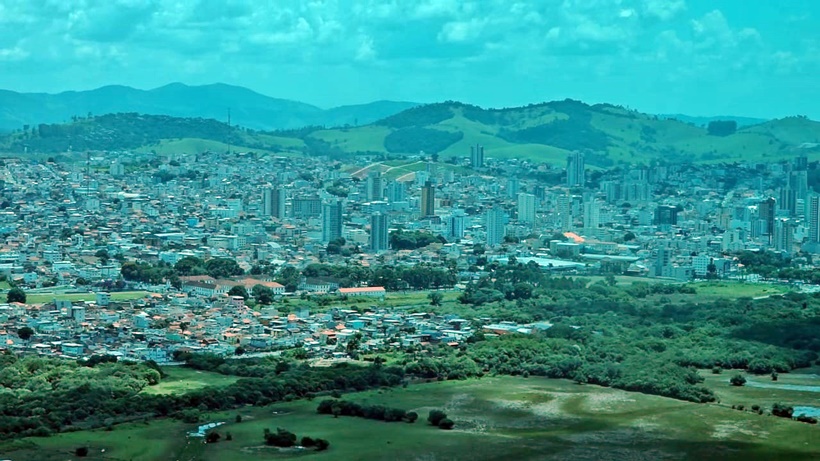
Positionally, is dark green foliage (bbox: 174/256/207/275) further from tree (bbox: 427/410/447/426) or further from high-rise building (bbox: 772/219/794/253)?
high-rise building (bbox: 772/219/794/253)

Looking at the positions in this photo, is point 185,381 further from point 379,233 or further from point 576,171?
point 576,171

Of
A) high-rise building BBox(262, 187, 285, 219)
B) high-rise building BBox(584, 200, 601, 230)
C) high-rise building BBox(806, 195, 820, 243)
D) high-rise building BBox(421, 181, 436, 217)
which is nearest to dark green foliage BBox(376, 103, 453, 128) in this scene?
high-rise building BBox(421, 181, 436, 217)

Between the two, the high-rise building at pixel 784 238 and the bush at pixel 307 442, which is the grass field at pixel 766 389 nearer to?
the bush at pixel 307 442

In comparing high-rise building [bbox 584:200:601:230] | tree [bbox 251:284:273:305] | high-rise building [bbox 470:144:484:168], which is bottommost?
tree [bbox 251:284:273:305]

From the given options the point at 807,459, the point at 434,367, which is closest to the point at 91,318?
the point at 434,367

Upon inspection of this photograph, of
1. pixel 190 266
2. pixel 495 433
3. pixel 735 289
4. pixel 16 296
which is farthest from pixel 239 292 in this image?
pixel 495 433

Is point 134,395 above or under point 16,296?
under

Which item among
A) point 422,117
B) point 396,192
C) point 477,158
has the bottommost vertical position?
point 396,192

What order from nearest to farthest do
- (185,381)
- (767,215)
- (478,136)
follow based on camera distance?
(185,381), (767,215), (478,136)

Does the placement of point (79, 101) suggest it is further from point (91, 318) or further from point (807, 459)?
point (807, 459)
